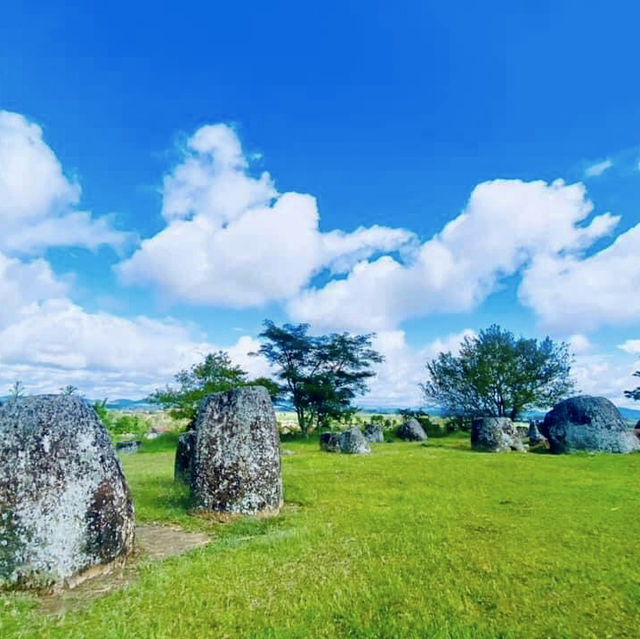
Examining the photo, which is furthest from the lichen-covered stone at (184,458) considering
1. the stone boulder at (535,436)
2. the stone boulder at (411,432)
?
the stone boulder at (411,432)

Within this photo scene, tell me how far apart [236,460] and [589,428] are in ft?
58.2

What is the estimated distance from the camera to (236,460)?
9.27m

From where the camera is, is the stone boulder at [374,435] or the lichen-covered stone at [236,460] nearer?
the lichen-covered stone at [236,460]

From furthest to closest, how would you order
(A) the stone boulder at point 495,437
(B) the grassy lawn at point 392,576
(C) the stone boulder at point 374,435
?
(C) the stone boulder at point 374,435 < (A) the stone boulder at point 495,437 < (B) the grassy lawn at point 392,576

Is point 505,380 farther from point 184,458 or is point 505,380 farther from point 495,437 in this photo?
point 184,458

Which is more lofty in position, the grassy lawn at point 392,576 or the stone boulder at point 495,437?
the stone boulder at point 495,437

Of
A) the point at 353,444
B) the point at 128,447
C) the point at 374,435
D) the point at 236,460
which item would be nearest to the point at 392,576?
the point at 236,460

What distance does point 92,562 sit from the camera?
5.96 m

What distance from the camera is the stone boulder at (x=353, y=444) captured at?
2164cm

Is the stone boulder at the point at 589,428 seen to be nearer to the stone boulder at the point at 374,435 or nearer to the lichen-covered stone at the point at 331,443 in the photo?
the lichen-covered stone at the point at 331,443

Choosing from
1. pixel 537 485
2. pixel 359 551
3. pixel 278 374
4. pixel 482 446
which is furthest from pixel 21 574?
pixel 278 374

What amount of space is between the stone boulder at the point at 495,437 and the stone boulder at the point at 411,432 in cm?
1024

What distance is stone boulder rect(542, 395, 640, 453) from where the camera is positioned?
64.6ft

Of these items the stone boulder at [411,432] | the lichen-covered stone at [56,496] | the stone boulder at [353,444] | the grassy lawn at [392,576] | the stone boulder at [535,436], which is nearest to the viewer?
the grassy lawn at [392,576]
